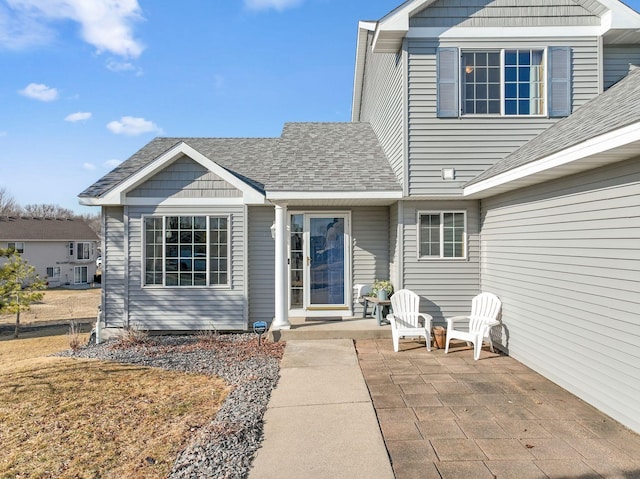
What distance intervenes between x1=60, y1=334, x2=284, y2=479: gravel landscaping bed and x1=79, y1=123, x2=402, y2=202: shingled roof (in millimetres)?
3058

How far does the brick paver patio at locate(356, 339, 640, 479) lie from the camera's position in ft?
9.90

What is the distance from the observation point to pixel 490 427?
12.2 feet

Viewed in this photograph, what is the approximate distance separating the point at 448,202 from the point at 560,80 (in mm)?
2854

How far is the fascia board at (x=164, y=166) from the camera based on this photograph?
7.89 m

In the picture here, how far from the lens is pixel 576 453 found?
322 centimetres

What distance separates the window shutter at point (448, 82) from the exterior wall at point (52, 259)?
92.5 feet

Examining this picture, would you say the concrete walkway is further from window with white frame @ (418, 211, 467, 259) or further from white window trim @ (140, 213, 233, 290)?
white window trim @ (140, 213, 233, 290)

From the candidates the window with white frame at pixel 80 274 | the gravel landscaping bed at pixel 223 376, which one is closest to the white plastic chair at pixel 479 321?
the gravel landscaping bed at pixel 223 376

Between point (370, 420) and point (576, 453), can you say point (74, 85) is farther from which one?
point (576, 453)

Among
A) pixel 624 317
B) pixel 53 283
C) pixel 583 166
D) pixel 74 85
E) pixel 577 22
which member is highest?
pixel 74 85

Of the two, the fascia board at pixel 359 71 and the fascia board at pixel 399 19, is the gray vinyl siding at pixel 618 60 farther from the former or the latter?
the fascia board at pixel 359 71

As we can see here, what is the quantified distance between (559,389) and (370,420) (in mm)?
2656

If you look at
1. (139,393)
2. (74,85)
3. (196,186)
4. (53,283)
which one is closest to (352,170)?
(196,186)

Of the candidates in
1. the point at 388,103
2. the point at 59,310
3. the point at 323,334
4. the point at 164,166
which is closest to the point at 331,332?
the point at 323,334
